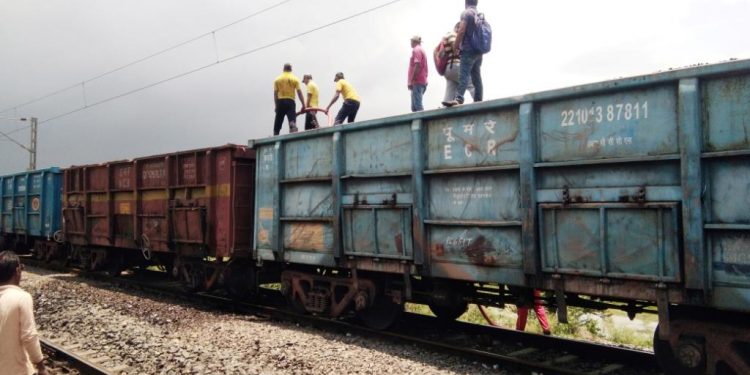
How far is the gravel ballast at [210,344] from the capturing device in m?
6.14

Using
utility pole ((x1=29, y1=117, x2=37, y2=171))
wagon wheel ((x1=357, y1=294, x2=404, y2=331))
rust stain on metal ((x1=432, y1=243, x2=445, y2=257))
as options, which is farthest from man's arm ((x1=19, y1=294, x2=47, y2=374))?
utility pole ((x1=29, y1=117, x2=37, y2=171))

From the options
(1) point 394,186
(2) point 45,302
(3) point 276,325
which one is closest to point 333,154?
(1) point 394,186

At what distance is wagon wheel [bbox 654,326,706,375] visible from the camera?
192 inches

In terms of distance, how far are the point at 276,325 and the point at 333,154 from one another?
2.98 metres

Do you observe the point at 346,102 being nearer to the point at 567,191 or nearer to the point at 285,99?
the point at 285,99

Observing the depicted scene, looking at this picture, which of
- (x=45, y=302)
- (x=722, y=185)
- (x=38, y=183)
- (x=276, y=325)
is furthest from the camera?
(x=38, y=183)

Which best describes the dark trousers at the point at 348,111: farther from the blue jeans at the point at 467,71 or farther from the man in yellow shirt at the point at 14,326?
the man in yellow shirt at the point at 14,326

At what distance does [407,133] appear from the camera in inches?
278

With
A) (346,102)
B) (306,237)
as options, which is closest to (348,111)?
(346,102)

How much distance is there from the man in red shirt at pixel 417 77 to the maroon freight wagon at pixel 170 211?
11.2ft

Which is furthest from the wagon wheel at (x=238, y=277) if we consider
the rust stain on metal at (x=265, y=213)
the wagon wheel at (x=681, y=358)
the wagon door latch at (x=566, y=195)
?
the wagon wheel at (x=681, y=358)

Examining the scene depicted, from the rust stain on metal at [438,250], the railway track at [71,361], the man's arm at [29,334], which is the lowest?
the railway track at [71,361]

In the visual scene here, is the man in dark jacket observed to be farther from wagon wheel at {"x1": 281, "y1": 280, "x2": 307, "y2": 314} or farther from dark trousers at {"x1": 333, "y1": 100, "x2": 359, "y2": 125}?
wagon wheel at {"x1": 281, "y1": 280, "x2": 307, "y2": 314}

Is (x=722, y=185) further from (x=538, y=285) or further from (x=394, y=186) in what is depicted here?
(x=394, y=186)
